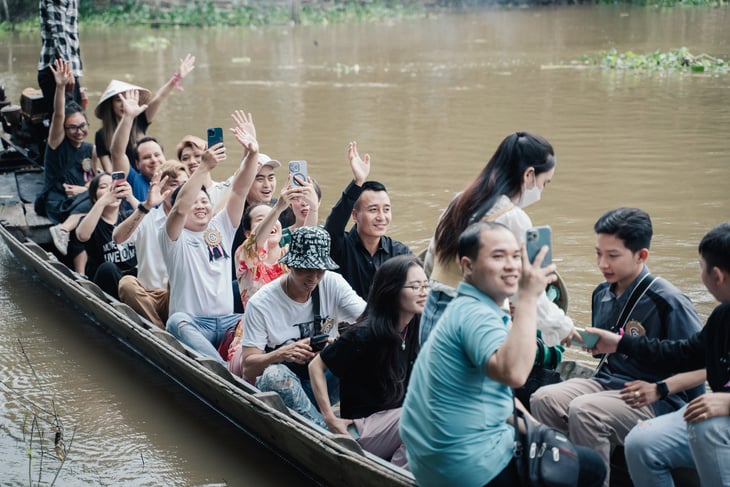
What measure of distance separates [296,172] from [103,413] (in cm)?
194

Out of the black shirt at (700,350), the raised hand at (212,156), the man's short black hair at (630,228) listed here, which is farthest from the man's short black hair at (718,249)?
the raised hand at (212,156)

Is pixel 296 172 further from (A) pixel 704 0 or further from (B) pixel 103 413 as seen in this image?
(A) pixel 704 0

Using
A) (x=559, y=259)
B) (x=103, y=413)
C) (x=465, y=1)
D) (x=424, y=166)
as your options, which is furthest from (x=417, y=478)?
(x=465, y=1)

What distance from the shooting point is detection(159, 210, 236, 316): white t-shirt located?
5.52m

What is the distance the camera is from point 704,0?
114 feet

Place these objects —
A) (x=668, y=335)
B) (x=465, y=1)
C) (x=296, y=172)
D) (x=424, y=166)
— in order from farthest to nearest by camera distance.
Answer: (x=465, y=1) < (x=424, y=166) < (x=296, y=172) < (x=668, y=335)

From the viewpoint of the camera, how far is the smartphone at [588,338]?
3607 millimetres

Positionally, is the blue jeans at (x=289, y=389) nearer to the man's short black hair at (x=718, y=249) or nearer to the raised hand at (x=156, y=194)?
the raised hand at (x=156, y=194)

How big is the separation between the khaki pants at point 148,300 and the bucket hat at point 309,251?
6.18 ft

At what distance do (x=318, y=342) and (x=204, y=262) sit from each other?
1.28 metres

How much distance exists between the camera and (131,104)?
297 inches

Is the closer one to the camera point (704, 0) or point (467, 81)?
point (467, 81)

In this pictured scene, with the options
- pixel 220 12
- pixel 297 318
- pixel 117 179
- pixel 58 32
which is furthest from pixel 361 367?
pixel 220 12

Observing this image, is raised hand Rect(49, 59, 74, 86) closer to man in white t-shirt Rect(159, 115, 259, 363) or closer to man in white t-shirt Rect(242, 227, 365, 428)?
man in white t-shirt Rect(159, 115, 259, 363)
